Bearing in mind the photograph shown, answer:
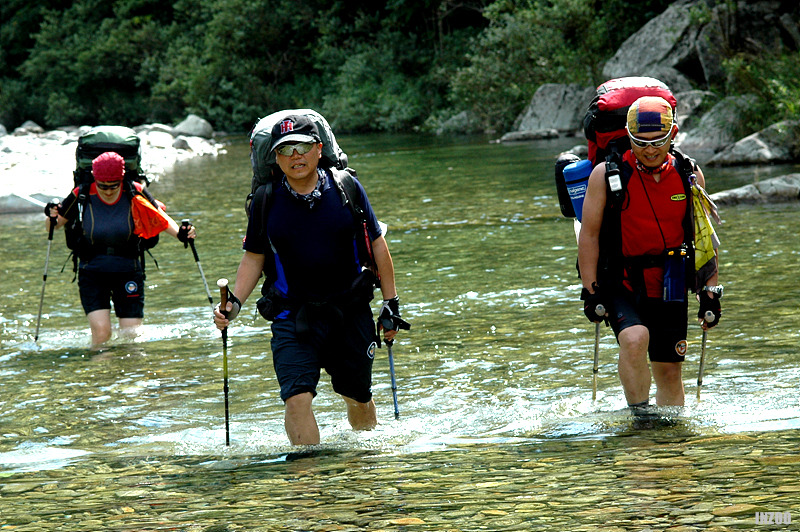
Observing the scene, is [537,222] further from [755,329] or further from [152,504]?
[152,504]

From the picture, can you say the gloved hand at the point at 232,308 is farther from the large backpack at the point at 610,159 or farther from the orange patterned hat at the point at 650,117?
the orange patterned hat at the point at 650,117

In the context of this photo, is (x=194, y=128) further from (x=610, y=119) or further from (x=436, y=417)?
(x=610, y=119)

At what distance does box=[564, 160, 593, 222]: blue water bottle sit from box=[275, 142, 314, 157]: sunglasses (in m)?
1.63

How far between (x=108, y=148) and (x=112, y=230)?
29.4 inches

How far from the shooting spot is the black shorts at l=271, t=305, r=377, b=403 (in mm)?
6098

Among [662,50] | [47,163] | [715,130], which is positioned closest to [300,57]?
[662,50]

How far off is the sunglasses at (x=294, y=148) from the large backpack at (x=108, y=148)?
4.02 meters

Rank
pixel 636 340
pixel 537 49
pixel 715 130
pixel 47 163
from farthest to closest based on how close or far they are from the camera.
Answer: pixel 537 49 < pixel 47 163 < pixel 715 130 < pixel 636 340

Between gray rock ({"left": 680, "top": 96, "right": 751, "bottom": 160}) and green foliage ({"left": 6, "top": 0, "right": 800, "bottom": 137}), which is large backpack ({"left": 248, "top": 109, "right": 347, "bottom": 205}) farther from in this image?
green foliage ({"left": 6, "top": 0, "right": 800, "bottom": 137})

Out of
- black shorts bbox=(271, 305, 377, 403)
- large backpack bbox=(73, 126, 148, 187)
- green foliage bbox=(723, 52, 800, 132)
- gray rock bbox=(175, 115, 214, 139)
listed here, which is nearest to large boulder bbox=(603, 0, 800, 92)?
green foliage bbox=(723, 52, 800, 132)

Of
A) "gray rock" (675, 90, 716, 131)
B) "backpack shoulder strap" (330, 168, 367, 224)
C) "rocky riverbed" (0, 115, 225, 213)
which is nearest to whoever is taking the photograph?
"backpack shoulder strap" (330, 168, 367, 224)

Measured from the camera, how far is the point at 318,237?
20.0ft

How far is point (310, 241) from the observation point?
6098 mm

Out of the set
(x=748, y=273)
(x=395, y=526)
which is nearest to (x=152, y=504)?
(x=395, y=526)
